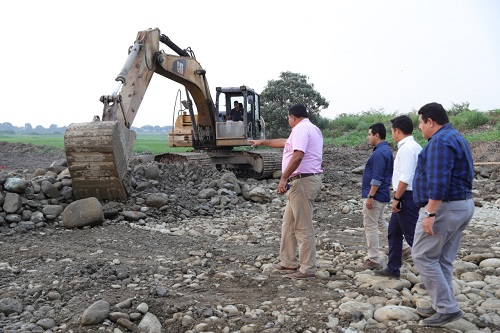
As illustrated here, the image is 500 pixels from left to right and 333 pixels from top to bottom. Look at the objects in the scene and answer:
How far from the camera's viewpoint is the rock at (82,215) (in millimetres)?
8031

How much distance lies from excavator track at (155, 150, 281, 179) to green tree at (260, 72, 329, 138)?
2062 centimetres

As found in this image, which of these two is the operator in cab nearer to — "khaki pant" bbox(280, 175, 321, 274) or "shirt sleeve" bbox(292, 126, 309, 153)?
"khaki pant" bbox(280, 175, 321, 274)

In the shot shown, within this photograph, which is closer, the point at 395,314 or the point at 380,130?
the point at 395,314

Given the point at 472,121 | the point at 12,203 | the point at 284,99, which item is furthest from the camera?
the point at 284,99

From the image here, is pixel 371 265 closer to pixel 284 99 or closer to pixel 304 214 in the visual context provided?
pixel 304 214

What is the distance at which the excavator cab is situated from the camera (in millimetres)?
13867

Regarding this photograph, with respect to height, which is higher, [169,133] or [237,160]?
[169,133]

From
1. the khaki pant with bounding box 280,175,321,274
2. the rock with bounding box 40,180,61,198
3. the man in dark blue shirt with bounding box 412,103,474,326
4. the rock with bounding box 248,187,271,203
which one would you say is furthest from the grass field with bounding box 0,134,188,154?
the man in dark blue shirt with bounding box 412,103,474,326

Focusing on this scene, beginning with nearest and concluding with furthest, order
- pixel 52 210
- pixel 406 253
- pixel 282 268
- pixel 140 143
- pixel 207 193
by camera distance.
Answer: pixel 282 268, pixel 406 253, pixel 52 210, pixel 207 193, pixel 140 143

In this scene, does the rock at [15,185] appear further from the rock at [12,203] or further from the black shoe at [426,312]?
the black shoe at [426,312]

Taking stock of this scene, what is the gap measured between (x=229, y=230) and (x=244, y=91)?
6524 mm

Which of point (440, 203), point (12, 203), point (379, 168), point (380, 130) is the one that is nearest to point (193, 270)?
point (379, 168)

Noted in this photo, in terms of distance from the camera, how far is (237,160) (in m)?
14.9

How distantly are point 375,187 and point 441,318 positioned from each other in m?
1.71
